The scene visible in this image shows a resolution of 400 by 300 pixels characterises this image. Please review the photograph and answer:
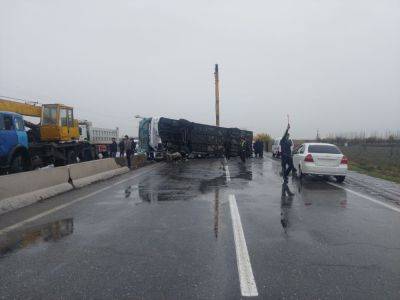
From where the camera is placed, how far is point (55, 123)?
20.7 meters

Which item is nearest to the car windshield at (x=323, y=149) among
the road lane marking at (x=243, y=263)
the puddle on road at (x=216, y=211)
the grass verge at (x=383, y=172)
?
the grass verge at (x=383, y=172)

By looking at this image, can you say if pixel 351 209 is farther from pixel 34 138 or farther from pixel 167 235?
pixel 34 138

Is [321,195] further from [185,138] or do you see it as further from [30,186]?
[185,138]

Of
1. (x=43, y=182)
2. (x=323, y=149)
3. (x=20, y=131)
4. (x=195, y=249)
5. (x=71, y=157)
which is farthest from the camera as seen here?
(x=71, y=157)

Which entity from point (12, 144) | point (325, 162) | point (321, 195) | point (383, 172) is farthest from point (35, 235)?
point (383, 172)

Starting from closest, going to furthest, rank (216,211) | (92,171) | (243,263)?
(243,263) < (216,211) < (92,171)

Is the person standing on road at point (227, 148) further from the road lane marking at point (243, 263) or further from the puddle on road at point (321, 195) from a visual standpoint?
the road lane marking at point (243, 263)

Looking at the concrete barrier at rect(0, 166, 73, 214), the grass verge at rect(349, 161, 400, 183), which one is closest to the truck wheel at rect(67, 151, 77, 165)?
the concrete barrier at rect(0, 166, 73, 214)

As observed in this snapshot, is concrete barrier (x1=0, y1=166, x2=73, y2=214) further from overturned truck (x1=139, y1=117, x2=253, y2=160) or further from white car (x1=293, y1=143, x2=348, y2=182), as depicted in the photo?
overturned truck (x1=139, y1=117, x2=253, y2=160)

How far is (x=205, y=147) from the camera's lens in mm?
34531

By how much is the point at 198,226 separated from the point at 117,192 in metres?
5.40

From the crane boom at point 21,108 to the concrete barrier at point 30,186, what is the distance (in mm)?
8032

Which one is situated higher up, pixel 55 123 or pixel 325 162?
pixel 55 123

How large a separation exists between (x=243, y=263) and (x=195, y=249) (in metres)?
0.88
